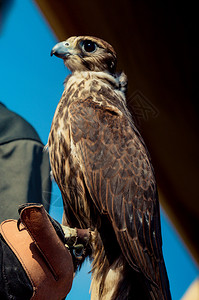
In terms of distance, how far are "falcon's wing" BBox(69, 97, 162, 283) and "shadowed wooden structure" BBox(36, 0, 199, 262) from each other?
0.90 metres

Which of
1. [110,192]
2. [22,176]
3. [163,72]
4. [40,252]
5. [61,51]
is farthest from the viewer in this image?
[163,72]

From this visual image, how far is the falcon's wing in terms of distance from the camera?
1.38m

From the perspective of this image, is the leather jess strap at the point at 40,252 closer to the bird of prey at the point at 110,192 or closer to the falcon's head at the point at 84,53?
the bird of prey at the point at 110,192

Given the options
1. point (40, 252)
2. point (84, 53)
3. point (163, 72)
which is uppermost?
point (84, 53)

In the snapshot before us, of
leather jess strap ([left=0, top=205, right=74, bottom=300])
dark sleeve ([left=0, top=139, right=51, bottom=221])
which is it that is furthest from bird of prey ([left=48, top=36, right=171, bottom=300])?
dark sleeve ([left=0, top=139, right=51, bottom=221])

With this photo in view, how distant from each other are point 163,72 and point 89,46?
112 centimetres

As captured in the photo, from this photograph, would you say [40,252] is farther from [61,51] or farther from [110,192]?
[61,51]

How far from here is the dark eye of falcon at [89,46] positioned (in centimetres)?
188

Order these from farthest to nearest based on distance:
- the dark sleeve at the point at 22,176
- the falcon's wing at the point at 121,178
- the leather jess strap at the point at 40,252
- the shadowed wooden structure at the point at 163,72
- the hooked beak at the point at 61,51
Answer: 1. the shadowed wooden structure at the point at 163,72
2. the dark sleeve at the point at 22,176
3. the hooked beak at the point at 61,51
4. the falcon's wing at the point at 121,178
5. the leather jess strap at the point at 40,252

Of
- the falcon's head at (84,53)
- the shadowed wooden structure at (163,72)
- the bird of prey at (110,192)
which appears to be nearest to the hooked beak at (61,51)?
the falcon's head at (84,53)

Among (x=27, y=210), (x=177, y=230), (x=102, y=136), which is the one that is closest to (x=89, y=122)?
(x=102, y=136)

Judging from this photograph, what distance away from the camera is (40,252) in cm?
107

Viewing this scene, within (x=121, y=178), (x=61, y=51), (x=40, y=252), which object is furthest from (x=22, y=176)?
(x=40, y=252)

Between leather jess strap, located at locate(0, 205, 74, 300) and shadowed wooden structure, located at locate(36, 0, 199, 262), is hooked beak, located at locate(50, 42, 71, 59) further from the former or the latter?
leather jess strap, located at locate(0, 205, 74, 300)
